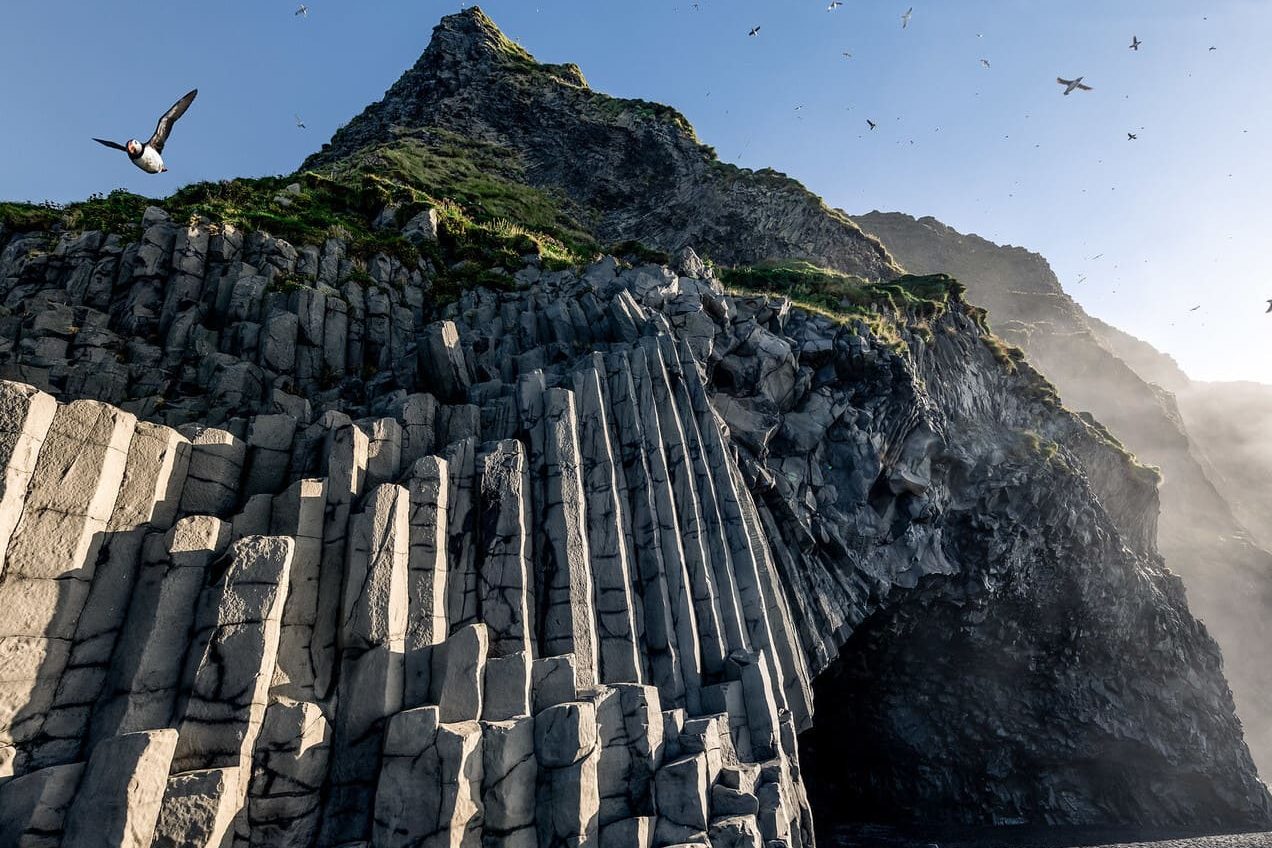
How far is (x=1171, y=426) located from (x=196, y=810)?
326 ft

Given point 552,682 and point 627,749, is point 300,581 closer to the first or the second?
point 552,682

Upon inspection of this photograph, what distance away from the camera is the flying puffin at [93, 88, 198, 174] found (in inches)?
475

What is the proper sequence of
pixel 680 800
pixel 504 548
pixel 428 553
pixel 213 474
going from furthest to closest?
pixel 504 548 < pixel 428 553 < pixel 213 474 < pixel 680 800

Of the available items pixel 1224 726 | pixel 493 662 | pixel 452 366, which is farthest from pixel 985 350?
pixel 493 662

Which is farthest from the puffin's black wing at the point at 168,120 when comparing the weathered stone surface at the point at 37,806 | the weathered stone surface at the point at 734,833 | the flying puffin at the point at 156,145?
the weathered stone surface at the point at 734,833

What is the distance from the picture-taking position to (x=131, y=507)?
9.57 m

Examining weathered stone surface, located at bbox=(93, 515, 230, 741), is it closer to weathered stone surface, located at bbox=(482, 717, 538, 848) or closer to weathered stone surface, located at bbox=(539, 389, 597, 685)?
weathered stone surface, located at bbox=(482, 717, 538, 848)

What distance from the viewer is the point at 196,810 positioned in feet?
24.0

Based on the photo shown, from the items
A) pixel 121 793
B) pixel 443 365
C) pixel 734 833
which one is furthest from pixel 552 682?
pixel 443 365

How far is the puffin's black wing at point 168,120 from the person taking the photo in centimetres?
1330

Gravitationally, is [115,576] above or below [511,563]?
below

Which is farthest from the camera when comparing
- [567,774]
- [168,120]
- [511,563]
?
[168,120]

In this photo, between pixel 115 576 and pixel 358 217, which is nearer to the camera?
pixel 115 576

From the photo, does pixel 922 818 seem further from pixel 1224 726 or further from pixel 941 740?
pixel 1224 726
